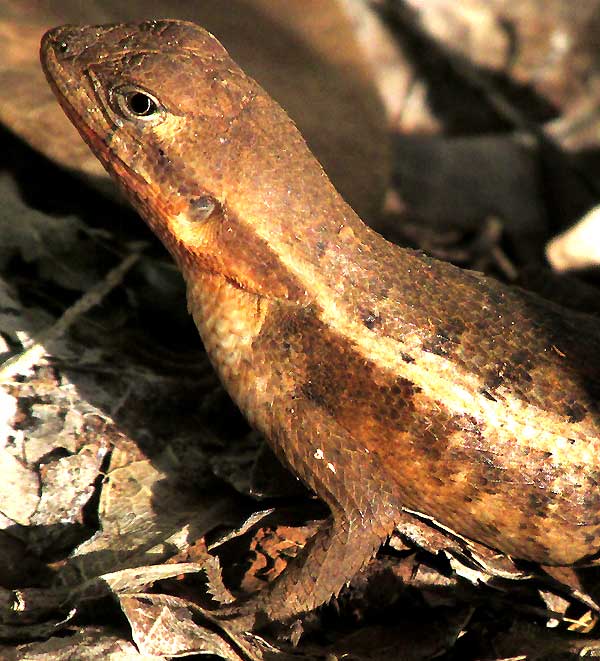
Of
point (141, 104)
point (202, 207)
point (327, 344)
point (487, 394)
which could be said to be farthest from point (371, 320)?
point (141, 104)

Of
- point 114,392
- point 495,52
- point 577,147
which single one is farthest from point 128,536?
point 495,52

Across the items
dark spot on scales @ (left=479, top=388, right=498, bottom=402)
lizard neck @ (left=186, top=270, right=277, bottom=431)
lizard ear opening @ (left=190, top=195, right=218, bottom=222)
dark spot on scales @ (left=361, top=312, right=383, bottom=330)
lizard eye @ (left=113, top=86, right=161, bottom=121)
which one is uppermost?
lizard eye @ (left=113, top=86, right=161, bottom=121)

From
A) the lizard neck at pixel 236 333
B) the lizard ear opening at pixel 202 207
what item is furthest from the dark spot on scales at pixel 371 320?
the lizard ear opening at pixel 202 207

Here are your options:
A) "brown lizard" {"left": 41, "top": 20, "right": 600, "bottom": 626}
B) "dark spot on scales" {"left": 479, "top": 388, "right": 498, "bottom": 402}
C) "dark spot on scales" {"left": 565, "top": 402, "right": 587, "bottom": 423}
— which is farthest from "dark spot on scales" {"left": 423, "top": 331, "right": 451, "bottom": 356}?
"dark spot on scales" {"left": 565, "top": 402, "right": 587, "bottom": 423}

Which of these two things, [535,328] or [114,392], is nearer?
[535,328]

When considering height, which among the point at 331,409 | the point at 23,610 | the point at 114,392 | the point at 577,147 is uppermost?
the point at 577,147

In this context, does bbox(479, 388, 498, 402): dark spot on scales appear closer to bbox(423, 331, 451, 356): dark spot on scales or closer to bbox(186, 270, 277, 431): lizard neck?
bbox(423, 331, 451, 356): dark spot on scales

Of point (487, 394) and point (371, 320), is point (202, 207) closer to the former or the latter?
point (371, 320)

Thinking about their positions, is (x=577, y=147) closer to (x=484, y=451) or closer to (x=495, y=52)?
(x=495, y=52)
